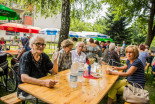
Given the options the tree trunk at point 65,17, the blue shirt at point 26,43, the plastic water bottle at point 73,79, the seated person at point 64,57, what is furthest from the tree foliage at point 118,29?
the plastic water bottle at point 73,79

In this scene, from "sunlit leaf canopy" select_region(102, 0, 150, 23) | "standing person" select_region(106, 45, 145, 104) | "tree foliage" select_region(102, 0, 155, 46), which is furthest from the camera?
"sunlit leaf canopy" select_region(102, 0, 150, 23)

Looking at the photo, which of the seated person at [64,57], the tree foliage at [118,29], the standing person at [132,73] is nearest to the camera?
the standing person at [132,73]

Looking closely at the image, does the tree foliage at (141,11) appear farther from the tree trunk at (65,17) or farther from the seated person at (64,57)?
the seated person at (64,57)

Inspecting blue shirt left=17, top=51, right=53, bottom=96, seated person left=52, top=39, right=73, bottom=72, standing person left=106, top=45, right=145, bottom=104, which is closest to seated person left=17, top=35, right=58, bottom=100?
blue shirt left=17, top=51, right=53, bottom=96

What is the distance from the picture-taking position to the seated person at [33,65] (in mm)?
1759

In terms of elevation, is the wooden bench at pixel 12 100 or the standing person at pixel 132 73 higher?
the standing person at pixel 132 73

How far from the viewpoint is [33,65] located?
1979 mm

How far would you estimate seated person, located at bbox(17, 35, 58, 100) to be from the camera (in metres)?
1.76

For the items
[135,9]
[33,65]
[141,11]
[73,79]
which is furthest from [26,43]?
[141,11]

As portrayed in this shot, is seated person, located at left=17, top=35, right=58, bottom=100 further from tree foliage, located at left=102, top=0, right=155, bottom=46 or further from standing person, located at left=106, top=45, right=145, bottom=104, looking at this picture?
tree foliage, located at left=102, top=0, right=155, bottom=46

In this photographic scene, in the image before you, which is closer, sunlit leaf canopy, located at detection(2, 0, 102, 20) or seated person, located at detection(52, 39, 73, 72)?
seated person, located at detection(52, 39, 73, 72)

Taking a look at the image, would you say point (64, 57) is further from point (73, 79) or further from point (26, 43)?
point (26, 43)

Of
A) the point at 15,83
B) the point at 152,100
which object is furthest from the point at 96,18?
the point at 15,83

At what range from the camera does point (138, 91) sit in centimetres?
204
